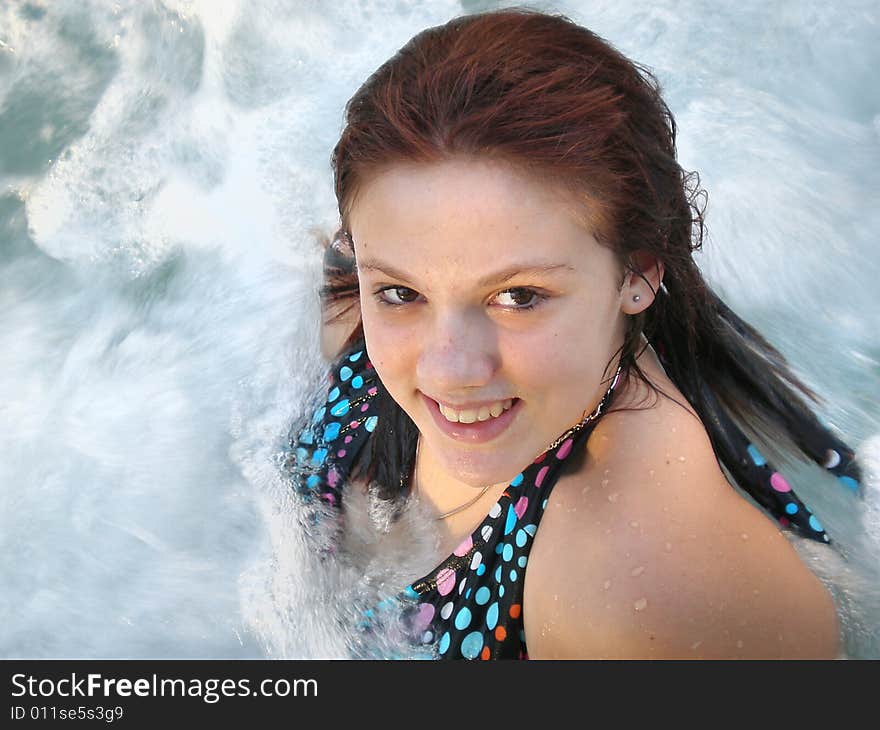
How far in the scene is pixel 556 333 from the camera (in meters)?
1.90

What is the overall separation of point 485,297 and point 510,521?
0.75 metres

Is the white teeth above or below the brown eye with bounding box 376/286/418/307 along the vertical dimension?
below

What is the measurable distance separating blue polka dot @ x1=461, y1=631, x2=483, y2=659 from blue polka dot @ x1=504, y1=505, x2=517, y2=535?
30 cm

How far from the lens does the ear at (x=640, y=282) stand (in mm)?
2047

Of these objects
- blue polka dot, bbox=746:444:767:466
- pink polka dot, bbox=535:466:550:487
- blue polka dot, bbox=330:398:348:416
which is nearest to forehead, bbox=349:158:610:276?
pink polka dot, bbox=535:466:550:487

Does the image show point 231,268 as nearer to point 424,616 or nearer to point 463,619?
point 424,616

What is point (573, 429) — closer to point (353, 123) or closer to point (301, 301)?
point (353, 123)

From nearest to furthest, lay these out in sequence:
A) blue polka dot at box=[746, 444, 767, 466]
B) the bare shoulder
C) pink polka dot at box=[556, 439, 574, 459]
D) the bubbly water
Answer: the bare shoulder
pink polka dot at box=[556, 439, 574, 459]
blue polka dot at box=[746, 444, 767, 466]
the bubbly water

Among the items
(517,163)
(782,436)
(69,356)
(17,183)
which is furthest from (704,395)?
(17,183)

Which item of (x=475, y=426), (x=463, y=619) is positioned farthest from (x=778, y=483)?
(x=475, y=426)

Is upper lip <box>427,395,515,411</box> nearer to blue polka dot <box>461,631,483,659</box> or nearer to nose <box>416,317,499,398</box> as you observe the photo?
nose <box>416,317,499,398</box>

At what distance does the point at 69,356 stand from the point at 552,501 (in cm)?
268

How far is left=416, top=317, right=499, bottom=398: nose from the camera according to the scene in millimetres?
1898

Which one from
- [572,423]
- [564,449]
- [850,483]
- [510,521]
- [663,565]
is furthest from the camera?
[850,483]
